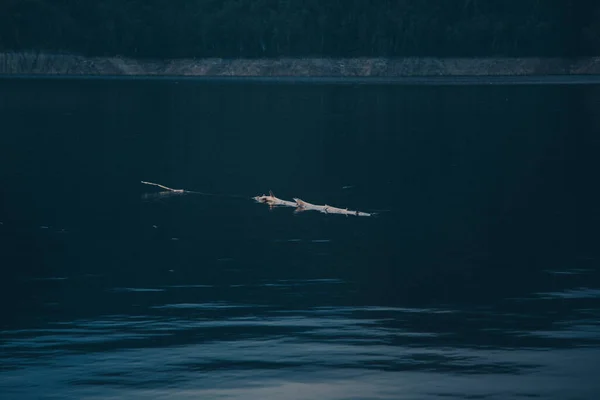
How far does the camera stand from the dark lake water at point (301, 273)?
24.0 metres

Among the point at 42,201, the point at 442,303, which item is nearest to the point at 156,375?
the point at 442,303

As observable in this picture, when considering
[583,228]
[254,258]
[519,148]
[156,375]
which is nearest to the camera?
[156,375]

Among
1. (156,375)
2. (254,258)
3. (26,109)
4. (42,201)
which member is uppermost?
(26,109)

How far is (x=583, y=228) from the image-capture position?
4388 centimetres

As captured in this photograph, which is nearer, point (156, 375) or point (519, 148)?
point (156, 375)

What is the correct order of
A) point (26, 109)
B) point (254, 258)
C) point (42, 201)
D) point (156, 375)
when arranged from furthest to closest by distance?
1. point (26, 109)
2. point (42, 201)
3. point (254, 258)
4. point (156, 375)

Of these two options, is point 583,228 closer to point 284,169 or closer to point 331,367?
point 331,367

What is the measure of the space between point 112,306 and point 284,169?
1460 inches

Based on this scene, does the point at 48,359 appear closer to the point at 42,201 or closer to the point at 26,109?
the point at 42,201

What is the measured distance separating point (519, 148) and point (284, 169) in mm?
19985

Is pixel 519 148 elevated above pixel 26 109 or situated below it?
below

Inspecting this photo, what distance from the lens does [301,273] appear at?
35438 millimetres

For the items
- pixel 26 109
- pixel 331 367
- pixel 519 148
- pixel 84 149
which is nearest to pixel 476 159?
pixel 519 148

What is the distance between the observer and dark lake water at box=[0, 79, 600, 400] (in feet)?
78.8
